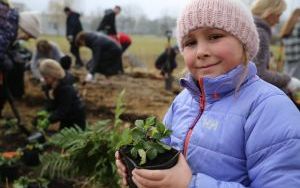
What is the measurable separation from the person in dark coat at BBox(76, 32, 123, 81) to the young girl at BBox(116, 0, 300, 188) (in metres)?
7.86

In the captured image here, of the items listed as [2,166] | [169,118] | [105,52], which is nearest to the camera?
[169,118]

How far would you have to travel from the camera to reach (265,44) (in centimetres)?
313

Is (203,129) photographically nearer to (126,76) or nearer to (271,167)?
(271,167)

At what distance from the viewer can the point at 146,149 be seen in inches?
59.9

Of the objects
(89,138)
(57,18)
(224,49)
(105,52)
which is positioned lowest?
(57,18)

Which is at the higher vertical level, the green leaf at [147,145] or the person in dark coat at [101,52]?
the green leaf at [147,145]

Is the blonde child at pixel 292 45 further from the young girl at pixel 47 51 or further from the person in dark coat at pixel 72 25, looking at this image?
the person in dark coat at pixel 72 25

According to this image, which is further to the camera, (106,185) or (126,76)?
(126,76)

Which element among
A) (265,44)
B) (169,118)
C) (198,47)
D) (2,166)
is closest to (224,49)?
(198,47)

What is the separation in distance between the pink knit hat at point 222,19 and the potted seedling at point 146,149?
379 mm

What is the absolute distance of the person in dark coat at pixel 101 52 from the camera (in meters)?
9.53

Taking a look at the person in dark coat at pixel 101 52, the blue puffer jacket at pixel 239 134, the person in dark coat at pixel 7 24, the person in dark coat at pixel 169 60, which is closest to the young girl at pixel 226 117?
the blue puffer jacket at pixel 239 134

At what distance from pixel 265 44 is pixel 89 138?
1.64 metres

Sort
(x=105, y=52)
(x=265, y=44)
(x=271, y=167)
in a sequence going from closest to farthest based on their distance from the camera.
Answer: (x=271, y=167) → (x=265, y=44) → (x=105, y=52)
